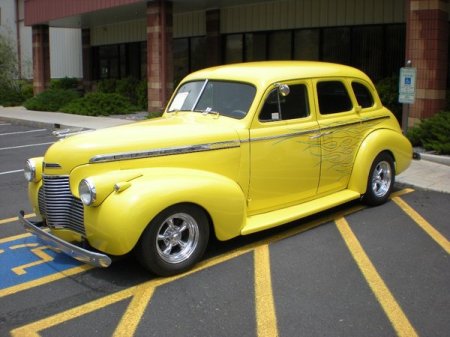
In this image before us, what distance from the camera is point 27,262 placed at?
5219 millimetres

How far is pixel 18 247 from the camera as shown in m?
5.64

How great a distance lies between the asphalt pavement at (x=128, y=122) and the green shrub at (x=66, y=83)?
3393mm

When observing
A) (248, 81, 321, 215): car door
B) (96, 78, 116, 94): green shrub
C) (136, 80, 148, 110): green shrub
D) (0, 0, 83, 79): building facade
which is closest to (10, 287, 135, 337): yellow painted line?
(248, 81, 321, 215): car door

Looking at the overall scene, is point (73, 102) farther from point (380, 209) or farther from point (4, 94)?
point (380, 209)

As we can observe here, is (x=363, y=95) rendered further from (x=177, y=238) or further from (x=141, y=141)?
(x=177, y=238)

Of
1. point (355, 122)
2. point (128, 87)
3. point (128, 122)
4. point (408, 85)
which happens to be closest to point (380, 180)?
point (355, 122)

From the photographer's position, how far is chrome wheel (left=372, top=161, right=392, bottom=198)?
23.2ft

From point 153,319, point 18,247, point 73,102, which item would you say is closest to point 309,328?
point 153,319

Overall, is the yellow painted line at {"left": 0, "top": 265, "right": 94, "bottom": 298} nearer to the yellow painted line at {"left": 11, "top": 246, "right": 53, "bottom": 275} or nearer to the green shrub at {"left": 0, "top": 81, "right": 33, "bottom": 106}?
the yellow painted line at {"left": 11, "top": 246, "right": 53, "bottom": 275}

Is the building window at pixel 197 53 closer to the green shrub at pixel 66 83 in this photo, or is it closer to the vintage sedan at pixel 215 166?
the green shrub at pixel 66 83

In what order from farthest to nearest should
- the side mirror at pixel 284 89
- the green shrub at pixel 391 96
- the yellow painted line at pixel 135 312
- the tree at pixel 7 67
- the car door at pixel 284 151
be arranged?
the tree at pixel 7 67
the green shrub at pixel 391 96
the side mirror at pixel 284 89
the car door at pixel 284 151
the yellow painted line at pixel 135 312

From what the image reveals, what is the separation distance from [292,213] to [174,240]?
1.52 metres

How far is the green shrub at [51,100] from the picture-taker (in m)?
22.0

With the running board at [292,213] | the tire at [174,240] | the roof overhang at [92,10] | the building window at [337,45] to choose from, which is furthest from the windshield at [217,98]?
the roof overhang at [92,10]
